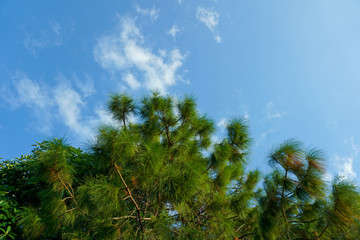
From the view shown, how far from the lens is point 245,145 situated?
3756 mm

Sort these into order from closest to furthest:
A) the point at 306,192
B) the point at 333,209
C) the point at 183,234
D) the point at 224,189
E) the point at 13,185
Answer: the point at 333,209 → the point at 306,192 → the point at 183,234 → the point at 13,185 → the point at 224,189

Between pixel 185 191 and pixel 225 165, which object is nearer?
pixel 185 191

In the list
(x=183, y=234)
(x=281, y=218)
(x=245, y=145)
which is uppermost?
(x=245, y=145)

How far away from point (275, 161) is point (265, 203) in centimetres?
43

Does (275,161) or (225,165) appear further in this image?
(225,165)

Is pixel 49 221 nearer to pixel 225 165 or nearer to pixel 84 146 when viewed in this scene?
pixel 84 146

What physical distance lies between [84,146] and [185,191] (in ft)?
4.11

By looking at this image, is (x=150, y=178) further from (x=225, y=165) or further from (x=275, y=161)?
(x=225, y=165)

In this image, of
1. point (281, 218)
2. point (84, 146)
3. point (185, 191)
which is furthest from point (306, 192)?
point (84, 146)

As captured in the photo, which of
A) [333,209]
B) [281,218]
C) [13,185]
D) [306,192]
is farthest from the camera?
[13,185]

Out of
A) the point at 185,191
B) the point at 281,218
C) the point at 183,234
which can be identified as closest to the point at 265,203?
the point at 281,218

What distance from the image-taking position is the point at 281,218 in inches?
82.4

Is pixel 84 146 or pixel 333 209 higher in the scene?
pixel 84 146

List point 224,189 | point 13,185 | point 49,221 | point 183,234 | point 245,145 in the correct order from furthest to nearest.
→ point 245,145
point 224,189
point 13,185
point 183,234
point 49,221
